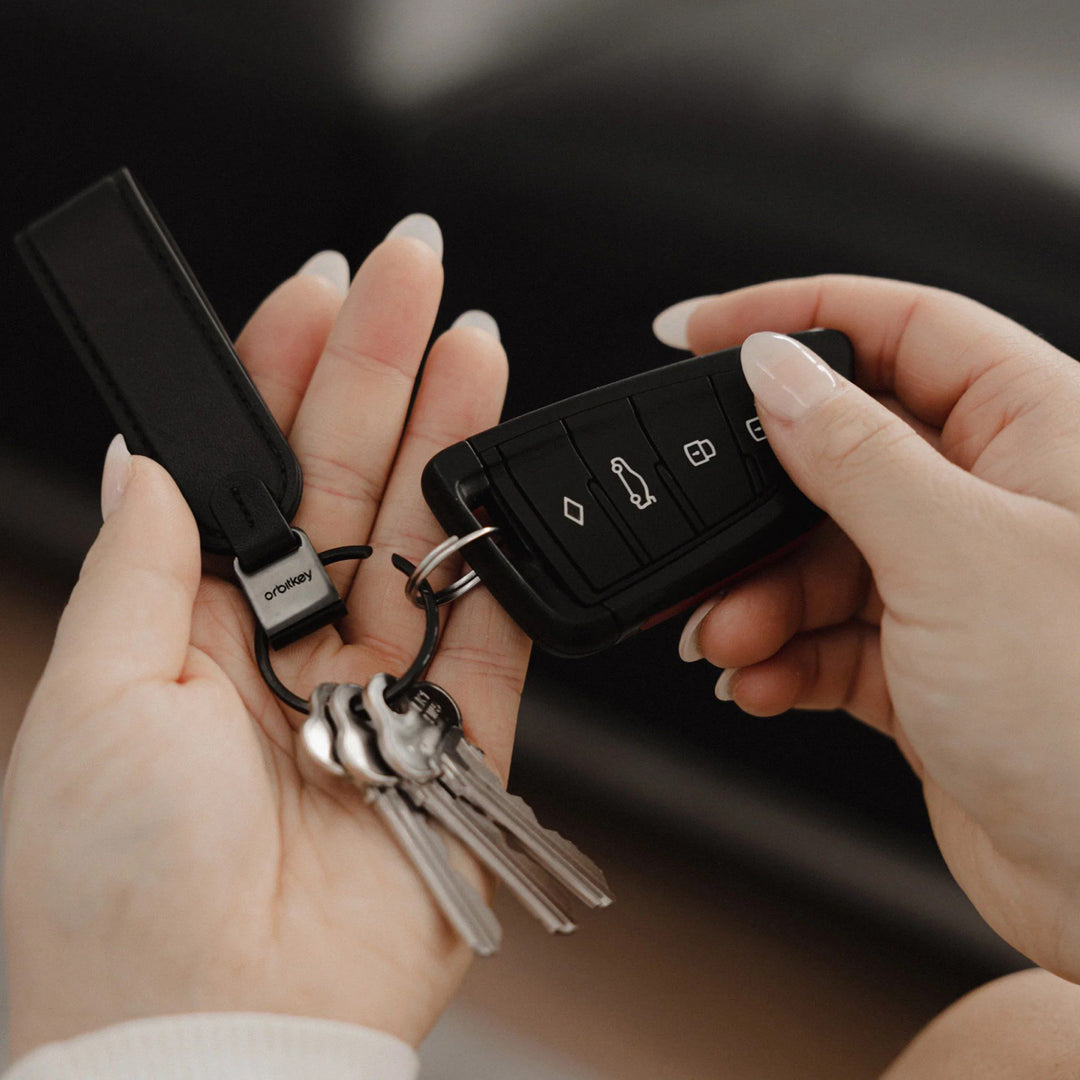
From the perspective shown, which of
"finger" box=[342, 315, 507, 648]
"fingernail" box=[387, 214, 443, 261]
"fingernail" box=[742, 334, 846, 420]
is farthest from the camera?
"fingernail" box=[387, 214, 443, 261]

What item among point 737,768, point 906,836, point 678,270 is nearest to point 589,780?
point 737,768

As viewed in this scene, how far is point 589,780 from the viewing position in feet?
3.76

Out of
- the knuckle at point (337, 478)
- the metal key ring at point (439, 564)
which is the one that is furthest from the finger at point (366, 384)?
the metal key ring at point (439, 564)

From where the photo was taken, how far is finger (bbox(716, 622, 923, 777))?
91cm

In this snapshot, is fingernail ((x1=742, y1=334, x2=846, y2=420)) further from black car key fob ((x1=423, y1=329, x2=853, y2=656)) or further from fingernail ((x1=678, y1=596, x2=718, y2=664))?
fingernail ((x1=678, y1=596, x2=718, y2=664))

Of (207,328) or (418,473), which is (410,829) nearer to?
(418,473)

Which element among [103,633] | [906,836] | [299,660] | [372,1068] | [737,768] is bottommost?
[906,836]

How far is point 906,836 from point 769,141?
829 mm

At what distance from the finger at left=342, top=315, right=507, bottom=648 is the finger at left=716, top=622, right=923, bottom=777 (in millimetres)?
311

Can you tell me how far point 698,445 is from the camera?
0.82 metres

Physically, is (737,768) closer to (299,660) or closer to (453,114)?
(299,660)

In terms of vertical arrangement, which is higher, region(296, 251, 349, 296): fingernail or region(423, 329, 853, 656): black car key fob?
region(296, 251, 349, 296): fingernail

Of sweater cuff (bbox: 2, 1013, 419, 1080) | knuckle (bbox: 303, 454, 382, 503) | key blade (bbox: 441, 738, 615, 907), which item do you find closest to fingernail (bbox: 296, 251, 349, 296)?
knuckle (bbox: 303, 454, 382, 503)

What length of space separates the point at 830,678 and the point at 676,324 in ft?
1.32
